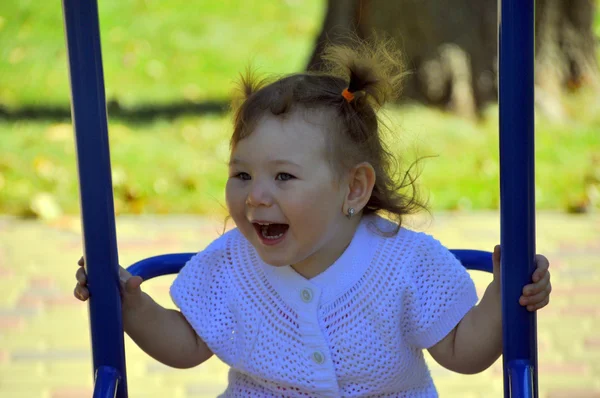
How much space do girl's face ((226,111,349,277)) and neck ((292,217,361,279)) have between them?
7 cm

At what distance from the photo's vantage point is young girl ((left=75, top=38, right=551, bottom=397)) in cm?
164

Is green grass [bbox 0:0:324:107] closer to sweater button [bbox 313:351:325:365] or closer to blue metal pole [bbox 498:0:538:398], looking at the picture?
sweater button [bbox 313:351:325:365]

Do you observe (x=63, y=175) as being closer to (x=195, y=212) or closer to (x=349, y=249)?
(x=195, y=212)

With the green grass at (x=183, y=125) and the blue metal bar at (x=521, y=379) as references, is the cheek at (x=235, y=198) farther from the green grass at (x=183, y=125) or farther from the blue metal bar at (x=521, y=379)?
the green grass at (x=183, y=125)

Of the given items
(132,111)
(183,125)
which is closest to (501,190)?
(183,125)

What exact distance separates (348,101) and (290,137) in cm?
15

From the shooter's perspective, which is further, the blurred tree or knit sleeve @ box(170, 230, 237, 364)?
the blurred tree

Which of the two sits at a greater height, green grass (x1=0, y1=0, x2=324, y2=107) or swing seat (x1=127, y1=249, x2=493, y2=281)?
green grass (x1=0, y1=0, x2=324, y2=107)

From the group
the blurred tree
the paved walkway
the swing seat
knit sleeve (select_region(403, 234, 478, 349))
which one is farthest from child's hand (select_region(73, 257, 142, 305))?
the blurred tree

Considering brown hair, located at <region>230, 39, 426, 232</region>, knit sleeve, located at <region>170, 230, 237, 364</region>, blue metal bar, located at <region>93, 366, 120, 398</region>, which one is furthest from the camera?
knit sleeve, located at <region>170, 230, 237, 364</region>

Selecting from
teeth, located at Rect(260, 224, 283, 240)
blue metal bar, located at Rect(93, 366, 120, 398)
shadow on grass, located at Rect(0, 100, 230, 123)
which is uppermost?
shadow on grass, located at Rect(0, 100, 230, 123)

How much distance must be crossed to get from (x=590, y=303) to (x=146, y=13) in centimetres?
452

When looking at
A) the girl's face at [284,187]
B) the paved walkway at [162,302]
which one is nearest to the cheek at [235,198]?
the girl's face at [284,187]

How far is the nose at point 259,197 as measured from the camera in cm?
158
